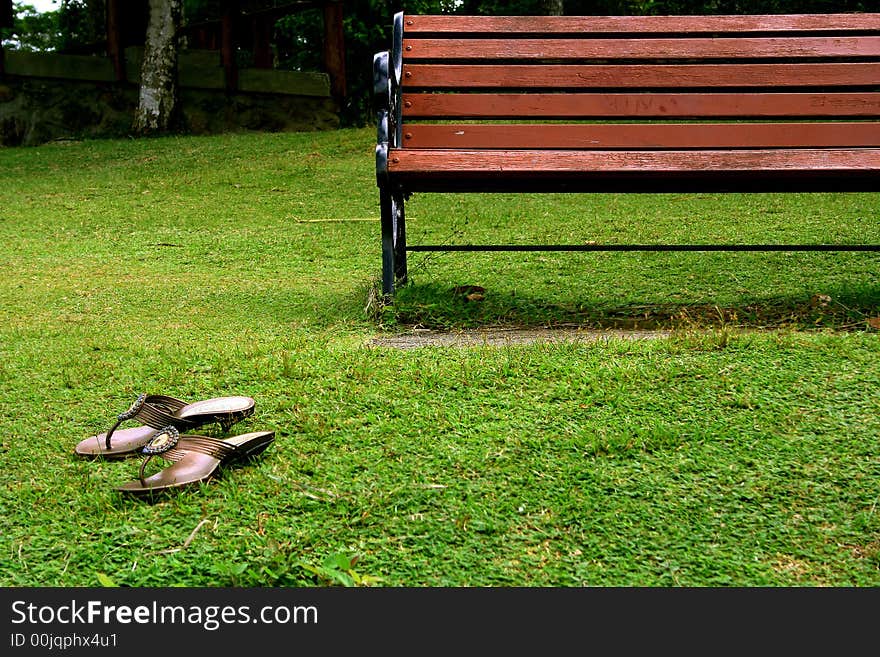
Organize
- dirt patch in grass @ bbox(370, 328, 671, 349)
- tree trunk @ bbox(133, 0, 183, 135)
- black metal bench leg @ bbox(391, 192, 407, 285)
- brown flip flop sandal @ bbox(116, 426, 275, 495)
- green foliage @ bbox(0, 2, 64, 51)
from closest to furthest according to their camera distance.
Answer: brown flip flop sandal @ bbox(116, 426, 275, 495)
dirt patch in grass @ bbox(370, 328, 671, 349)
black metal bench leg @ bbox(391, 192, 407, 285)
tree trunk @ bbox(133, 0, 183, 135)
green foliage @ bbox(0, 2, 64, 51)

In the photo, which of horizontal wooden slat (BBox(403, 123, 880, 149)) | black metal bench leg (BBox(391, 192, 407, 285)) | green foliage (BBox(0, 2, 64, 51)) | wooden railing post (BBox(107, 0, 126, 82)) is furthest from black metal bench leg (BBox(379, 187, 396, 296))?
green foliage (BBox(0, 2, 64, 51))

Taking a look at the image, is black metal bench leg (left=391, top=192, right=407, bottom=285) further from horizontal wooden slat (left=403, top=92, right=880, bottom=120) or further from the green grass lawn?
horizontal wooden slat (left=403, top=92, right=880, bottom=120)

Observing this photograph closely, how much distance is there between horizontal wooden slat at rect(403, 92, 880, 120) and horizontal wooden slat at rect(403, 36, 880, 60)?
17cm

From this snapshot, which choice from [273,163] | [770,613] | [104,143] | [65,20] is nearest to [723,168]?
[770,613]

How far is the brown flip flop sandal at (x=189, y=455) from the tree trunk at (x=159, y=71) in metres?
10.1

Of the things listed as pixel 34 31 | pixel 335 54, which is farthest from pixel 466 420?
pixel 34 31

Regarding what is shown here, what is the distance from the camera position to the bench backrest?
4031 millimetres

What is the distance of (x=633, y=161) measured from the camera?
11.5 ft

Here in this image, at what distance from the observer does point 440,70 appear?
4.12 m

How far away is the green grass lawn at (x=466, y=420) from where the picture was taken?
1995 millimetres

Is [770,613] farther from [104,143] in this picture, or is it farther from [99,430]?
[104,143]

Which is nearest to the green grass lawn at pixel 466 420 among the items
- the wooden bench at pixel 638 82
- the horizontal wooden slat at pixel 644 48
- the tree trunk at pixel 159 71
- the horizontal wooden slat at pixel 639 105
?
the wooden bench at pixel 638 82

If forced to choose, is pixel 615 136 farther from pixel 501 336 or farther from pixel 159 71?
pixel 159 71

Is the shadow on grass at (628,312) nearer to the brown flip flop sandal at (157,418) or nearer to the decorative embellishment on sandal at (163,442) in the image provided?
the brown flip flop sandal at (157,418)
